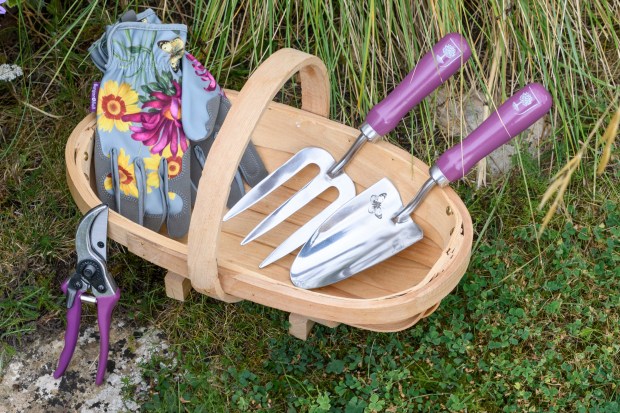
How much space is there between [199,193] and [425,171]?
423 millimetres

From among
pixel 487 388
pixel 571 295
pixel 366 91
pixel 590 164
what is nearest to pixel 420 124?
pixel 366 91

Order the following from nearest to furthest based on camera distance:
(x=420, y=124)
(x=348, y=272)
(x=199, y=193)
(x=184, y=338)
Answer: (x=199, y=193)
(x=348, y=272)
(x=184, y=338)
(x=420, y=124)

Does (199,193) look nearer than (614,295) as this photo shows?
Yes

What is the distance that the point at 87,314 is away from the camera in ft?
4.96

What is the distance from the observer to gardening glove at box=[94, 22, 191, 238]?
1.46 m

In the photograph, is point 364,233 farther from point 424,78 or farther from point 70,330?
point 70,330

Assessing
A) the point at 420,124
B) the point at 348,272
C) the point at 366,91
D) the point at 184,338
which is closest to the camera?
the point at 348,272

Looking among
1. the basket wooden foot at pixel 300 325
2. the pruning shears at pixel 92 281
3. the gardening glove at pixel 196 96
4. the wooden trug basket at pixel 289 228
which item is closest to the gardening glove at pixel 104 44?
the gardening glove at pixel 196 96

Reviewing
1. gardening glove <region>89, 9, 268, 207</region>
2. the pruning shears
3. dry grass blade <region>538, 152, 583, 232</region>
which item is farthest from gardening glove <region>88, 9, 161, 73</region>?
dry grass blade <region>538, 152, 583, 232</region>

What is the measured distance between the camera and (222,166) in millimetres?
1131

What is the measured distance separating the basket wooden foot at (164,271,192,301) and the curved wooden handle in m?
0.17

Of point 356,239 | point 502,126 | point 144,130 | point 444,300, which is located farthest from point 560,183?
point 144,130

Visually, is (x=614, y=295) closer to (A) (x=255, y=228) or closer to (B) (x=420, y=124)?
(B) (x=420, y=124)

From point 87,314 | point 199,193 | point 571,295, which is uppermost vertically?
point 199,193
